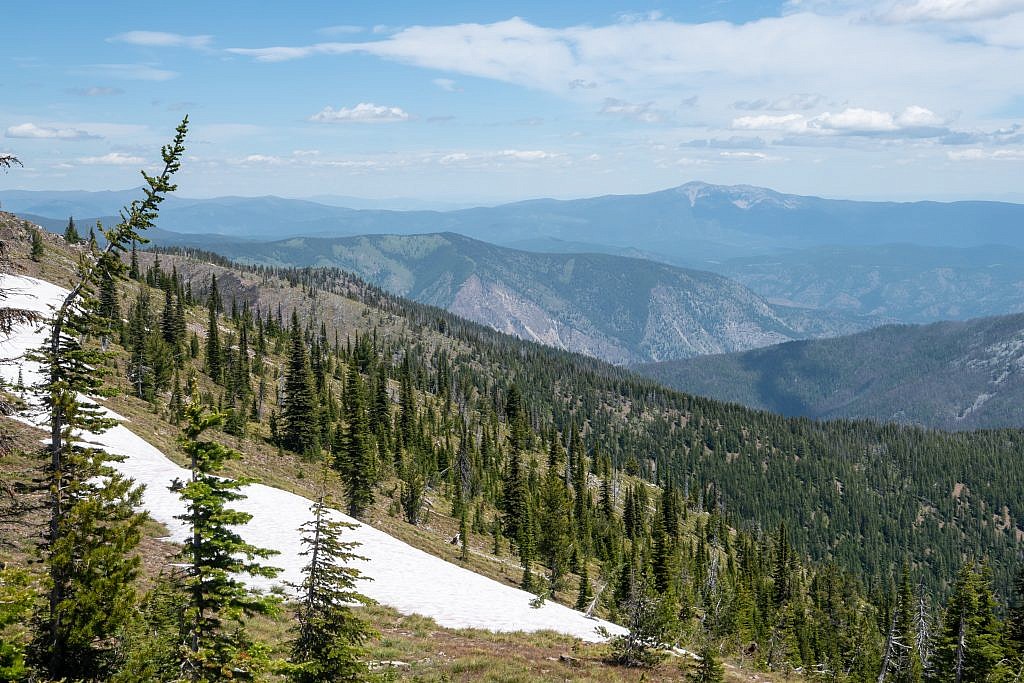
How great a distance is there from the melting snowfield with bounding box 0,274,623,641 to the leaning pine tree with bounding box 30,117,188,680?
54.0ft

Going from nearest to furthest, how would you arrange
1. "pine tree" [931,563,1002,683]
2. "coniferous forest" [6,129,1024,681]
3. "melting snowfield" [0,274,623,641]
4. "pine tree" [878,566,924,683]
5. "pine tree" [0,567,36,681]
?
"pine tree" [0,567,36,681], "coniferous forest" [6,129,1024,681], "melting snowfield" [0,274,623,641], "pine tree" [931,563,1002,683], "pine tree" [878,566,924,683]

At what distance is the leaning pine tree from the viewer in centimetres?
1352

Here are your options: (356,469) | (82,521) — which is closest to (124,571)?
(82,521)

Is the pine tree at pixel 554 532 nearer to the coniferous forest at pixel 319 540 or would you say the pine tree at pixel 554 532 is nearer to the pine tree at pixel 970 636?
the coniferous forest at pixel 319 540

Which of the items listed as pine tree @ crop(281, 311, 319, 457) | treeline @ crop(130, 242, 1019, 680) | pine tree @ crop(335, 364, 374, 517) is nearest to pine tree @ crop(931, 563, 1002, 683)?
treeline @ crop(130, 242, 1019, 680)

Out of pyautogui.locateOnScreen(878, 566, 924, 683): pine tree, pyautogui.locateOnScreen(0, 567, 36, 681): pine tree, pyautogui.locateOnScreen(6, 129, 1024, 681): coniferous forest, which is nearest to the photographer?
pyautogui.locateOnScreen(0, 567, 36, 681): pine tree

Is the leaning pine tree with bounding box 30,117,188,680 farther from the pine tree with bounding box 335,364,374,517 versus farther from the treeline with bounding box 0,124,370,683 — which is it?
the pine tree with bounding box 335,364,374,517

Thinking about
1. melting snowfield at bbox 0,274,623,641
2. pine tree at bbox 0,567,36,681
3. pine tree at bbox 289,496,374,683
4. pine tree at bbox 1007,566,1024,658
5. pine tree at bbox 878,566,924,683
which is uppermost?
pine tree at bbox 0,567,36,681

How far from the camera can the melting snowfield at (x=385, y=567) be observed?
33.0 m

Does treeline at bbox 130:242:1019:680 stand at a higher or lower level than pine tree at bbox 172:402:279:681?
lower

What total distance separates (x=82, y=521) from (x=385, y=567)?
24761 millimetres

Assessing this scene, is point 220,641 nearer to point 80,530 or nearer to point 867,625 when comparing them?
point 80,530

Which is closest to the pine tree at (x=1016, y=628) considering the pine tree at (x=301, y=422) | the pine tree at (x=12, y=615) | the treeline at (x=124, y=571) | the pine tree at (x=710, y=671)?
the pine tree at (x=710, y=671)

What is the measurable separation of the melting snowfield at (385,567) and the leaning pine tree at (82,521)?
16.5 meters
